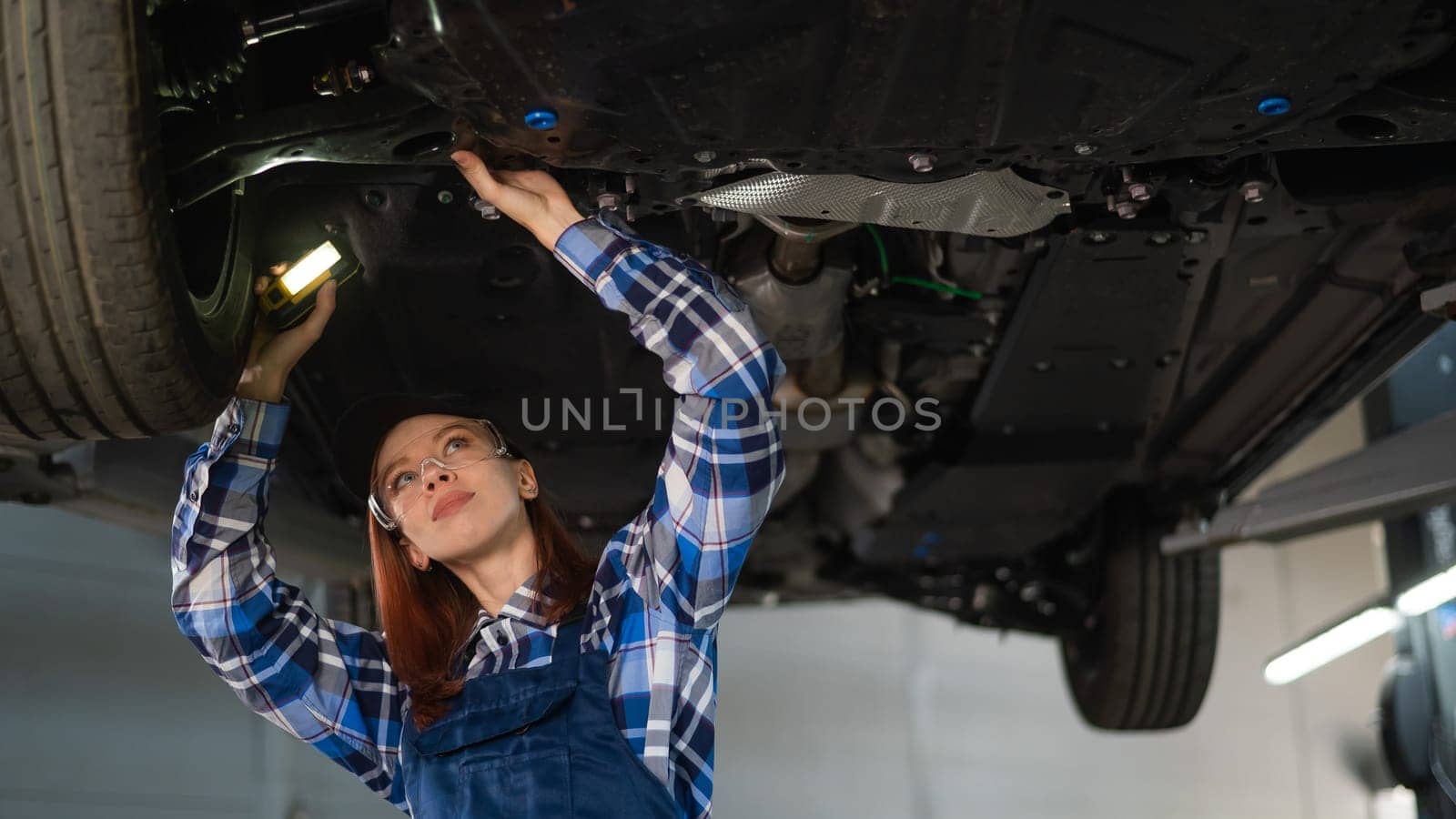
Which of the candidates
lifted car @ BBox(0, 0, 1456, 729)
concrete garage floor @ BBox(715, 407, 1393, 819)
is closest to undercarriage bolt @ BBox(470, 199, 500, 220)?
lifted car @ BBox(0, 0, 1456, 729)

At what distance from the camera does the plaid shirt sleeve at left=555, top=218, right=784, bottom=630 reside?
1.39 metres

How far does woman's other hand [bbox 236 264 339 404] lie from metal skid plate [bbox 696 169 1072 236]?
0.48 metres

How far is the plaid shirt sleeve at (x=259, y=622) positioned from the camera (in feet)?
5.10

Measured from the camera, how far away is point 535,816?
4.53ft

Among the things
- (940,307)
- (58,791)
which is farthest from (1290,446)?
(58,791)

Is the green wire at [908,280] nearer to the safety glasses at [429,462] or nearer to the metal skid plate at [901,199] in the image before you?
the metal skid plate at [901,199]

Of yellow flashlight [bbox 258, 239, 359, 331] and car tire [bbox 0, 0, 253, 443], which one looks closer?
car tire [bbox 0, 0, 253, 443]

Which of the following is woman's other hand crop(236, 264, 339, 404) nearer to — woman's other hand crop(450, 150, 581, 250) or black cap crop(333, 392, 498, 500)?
black cap crop(333, 392, 498, 500)

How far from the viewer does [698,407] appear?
55.7 inches

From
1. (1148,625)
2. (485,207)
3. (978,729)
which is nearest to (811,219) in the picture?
(485,207)

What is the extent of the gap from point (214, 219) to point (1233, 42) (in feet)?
3.71

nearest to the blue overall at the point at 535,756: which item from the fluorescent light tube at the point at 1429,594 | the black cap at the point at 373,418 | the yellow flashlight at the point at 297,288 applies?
the black cap at the point at 373,418

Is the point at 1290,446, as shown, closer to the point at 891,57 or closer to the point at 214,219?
the point at 891,57

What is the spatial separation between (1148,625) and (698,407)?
2.18 meters
